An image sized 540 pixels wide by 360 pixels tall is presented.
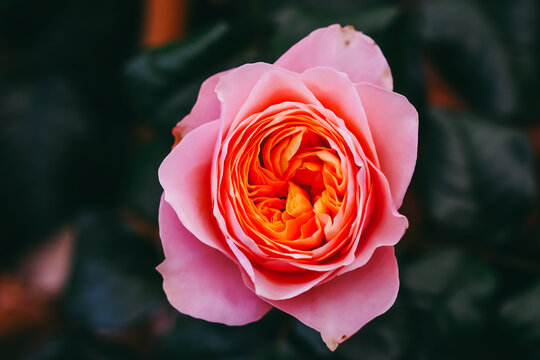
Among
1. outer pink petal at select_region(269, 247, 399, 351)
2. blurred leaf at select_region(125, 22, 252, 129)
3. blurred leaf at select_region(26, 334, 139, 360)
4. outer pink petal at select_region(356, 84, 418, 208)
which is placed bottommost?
blurred leaf at select_region(26, 334, 139, 360)

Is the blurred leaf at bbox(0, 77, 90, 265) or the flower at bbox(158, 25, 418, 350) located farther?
the blurred leaf at bbox(0, 77, 90, 265)

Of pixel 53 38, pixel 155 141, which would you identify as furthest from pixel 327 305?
pixel 53 38

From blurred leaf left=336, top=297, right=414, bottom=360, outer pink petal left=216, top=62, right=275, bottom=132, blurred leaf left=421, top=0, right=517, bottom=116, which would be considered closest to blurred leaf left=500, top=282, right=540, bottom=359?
blurred leaf left=336, top=297, right=414, bottom=360

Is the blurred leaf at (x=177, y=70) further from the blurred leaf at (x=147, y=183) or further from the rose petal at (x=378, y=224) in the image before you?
the rose petal at (x=378, y=224)

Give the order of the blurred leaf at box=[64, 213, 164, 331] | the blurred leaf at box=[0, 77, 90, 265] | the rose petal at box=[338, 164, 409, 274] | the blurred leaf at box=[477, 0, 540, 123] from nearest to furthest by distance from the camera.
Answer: the rose petal at box=[338, 164, 409, 274] < the blurred leaf at box=[64, 213, 164, 331] < the blurred leaf at box=[477, 0, 540, 123] < the blurred leaf at box=[0, 77, 90, 265]

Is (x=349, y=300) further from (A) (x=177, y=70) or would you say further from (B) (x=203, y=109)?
(A) (x=177, y=70)

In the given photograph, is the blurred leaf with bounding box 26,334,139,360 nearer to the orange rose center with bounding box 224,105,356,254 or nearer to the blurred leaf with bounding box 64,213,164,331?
the blurred leaf with bounding box 64,213,164,331

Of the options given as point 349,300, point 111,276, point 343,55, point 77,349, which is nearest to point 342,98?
point 343,55

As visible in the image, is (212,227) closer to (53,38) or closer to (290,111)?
(290,111)
